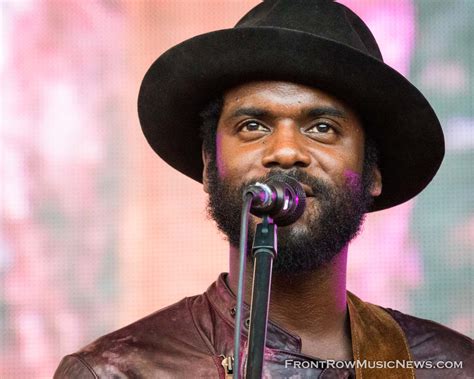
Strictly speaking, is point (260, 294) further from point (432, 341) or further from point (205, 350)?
point (432, 341)

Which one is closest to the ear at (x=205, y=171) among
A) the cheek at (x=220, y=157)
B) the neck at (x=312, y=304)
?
the cheek at (x=220, y=157)

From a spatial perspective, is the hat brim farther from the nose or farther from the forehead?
the nose

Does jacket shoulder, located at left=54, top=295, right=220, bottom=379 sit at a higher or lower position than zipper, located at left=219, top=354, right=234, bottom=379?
higher

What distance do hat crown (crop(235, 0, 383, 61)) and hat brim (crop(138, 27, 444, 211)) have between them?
0.19ft

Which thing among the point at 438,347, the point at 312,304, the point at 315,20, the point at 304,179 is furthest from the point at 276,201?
the point at 438,347

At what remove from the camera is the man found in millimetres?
4512

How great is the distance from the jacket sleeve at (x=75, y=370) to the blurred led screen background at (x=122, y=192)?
198 cm

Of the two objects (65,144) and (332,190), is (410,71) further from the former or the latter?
(332,190)

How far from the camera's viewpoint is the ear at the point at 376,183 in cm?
487

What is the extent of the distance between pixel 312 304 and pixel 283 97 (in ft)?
2.16

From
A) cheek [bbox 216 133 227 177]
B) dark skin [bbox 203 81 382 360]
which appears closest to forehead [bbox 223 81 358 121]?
dark skin [bbox 203 81 382 360]

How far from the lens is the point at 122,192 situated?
21.8 feet

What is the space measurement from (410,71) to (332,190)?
6.87 ft

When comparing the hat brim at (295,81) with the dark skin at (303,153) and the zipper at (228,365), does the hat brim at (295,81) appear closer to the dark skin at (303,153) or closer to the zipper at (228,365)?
the dark skin at (303,153)
